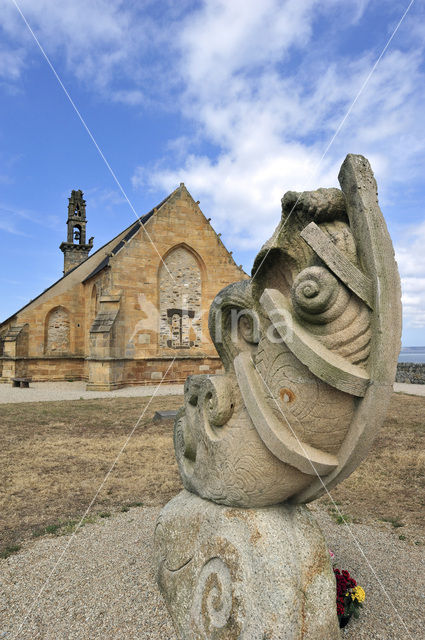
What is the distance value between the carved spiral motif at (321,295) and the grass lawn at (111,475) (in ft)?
9.88

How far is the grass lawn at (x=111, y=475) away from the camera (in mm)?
4195

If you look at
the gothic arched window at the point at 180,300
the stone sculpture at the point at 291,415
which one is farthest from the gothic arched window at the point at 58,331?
the stone sculpture at the point at 291,415

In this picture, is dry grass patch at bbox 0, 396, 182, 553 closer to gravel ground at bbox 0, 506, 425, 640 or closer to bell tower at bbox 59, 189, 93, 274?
gravel ground at bbox 0, 506, 425, 640

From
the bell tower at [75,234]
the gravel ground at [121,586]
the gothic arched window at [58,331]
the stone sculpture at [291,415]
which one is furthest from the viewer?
the bell tower at [75,234]

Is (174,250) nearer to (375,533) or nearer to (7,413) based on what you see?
(7,413)

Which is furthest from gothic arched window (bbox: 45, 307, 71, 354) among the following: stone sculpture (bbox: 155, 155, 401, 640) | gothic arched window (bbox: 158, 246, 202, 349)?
stone sculpture (bbox: 155, 155, 401, 640)

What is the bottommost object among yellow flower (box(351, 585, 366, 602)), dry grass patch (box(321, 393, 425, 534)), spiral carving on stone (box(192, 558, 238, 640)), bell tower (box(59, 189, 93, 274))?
dry grass patch (box(321, 393, 425, 534))

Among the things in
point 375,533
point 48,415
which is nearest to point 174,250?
point 48,415

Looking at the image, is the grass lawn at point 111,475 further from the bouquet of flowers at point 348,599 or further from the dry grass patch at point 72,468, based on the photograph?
the bouquet of flowers at point 348,599

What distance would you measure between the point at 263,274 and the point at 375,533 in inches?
115

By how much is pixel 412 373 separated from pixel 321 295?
18.2 metres

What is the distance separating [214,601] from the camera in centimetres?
209

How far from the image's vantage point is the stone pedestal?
77.9 inches

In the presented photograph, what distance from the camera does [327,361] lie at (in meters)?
1.92
